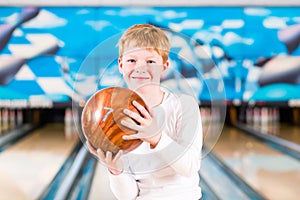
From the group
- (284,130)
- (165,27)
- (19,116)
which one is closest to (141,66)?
(165,27)

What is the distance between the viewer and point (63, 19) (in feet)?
21.8

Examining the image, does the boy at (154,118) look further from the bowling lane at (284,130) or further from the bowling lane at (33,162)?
the bowling lane at (284,130)

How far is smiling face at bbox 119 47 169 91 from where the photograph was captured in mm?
993

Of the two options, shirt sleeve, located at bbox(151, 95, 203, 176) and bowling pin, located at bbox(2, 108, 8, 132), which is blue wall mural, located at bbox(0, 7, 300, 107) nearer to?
bowling pin, located at bbox(2, 108, 8, 132)

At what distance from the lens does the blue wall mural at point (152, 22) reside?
6477 mm

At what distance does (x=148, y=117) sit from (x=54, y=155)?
13.9 ft

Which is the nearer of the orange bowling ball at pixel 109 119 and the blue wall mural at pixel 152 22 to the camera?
the orange bowling ball at pixel 109 119

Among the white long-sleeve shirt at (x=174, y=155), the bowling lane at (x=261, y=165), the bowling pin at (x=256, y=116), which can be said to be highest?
the white long-sleeve shirt at (x=174, y=155)

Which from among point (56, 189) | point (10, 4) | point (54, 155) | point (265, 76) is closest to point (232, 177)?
point (56, 189)

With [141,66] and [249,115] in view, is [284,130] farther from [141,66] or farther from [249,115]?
[141,66]

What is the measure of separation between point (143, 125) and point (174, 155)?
0.11 m

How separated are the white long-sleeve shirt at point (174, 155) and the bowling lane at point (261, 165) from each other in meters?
2.52

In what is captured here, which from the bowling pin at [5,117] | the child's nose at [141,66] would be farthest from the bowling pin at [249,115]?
the child's nose at [141,66]

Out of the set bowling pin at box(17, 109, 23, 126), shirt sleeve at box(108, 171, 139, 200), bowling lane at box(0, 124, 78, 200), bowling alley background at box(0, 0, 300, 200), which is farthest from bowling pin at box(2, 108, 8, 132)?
shirt sleeve at box(108, 171, 139, 200)
